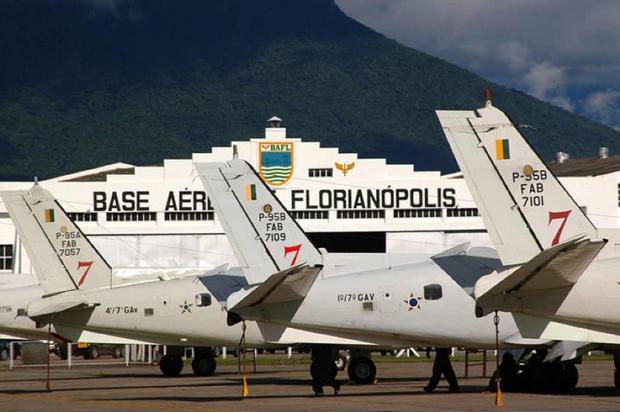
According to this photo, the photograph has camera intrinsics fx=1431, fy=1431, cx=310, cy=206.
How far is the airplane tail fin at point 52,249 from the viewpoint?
45.2m

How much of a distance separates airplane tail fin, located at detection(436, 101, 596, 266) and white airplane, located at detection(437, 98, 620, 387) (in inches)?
0.8

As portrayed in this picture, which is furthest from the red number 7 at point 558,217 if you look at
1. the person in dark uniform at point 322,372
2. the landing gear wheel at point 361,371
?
the landing gear wheel at point 361,371

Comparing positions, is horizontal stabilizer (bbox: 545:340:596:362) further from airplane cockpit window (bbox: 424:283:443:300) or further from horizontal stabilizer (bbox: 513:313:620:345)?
horizontal stabilizer (bbox: 513:313:620:345)

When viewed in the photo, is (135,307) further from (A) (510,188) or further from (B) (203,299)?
(A) (510,188)

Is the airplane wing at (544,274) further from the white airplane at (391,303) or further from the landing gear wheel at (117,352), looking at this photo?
the landing gear wheel at (117,352)

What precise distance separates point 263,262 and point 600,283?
12233mm

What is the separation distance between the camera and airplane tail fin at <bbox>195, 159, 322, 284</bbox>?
38250 mm

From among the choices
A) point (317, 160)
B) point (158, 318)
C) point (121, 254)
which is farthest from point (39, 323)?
point (317, 160)

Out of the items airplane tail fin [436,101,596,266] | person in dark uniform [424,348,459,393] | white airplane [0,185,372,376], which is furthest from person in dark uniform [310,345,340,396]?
white airplane [0,185,372,376]

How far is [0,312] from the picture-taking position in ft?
168

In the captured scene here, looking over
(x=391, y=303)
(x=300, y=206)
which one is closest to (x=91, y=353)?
(x=300, y=206)

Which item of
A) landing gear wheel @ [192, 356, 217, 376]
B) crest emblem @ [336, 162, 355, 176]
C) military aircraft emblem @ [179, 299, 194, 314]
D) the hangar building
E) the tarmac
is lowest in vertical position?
the tarmac

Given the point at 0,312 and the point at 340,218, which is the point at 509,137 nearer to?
the point at 0,312

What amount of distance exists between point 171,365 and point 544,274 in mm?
23572
